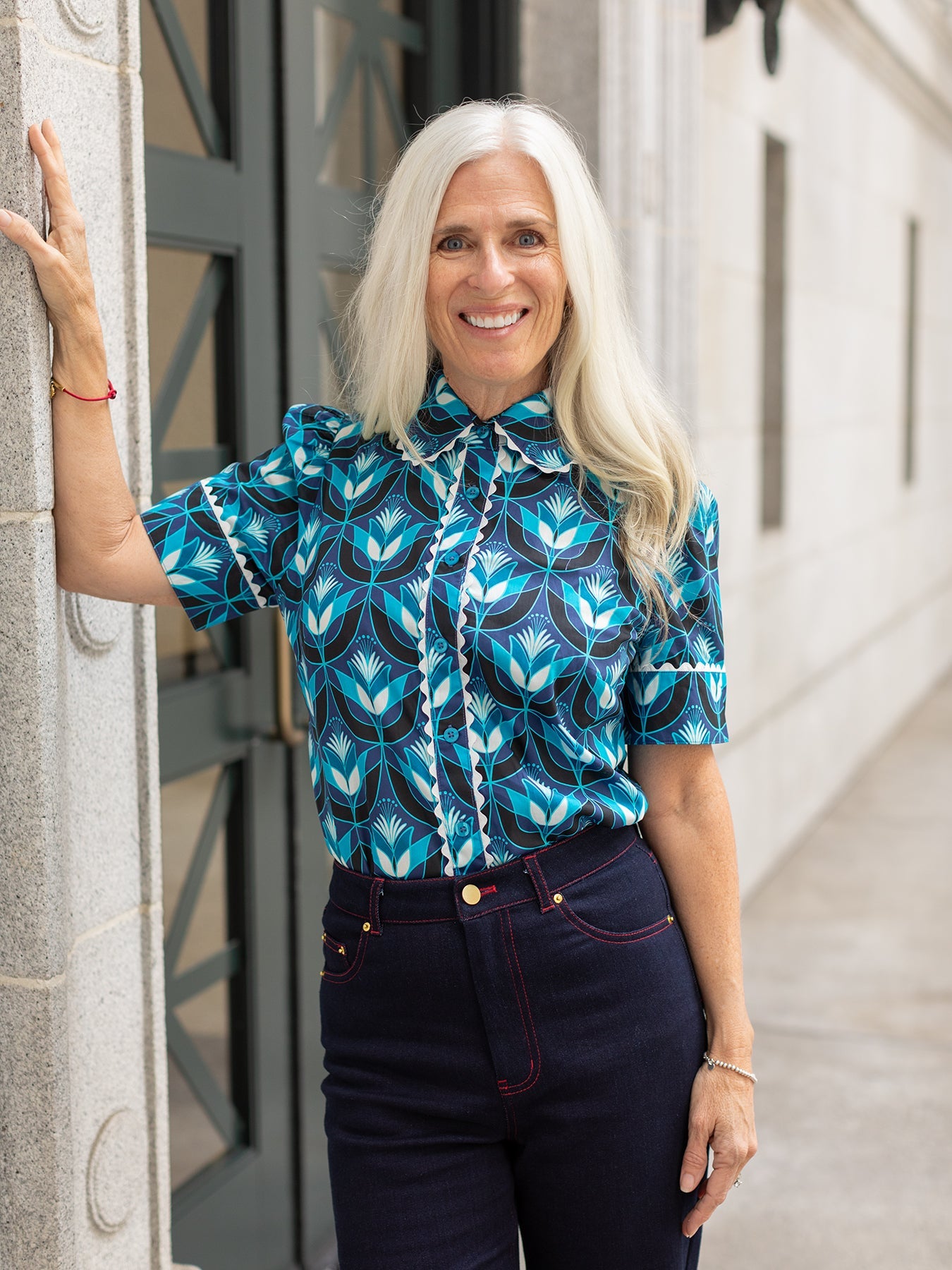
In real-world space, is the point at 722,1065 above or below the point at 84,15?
below

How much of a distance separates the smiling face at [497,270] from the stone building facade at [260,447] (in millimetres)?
473

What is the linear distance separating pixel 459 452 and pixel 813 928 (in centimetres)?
418

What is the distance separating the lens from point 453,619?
5.67 feet

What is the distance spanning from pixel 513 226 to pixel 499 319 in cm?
12

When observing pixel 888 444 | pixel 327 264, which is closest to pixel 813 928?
pixel 327 264

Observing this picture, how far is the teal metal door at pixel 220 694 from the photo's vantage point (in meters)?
2.73

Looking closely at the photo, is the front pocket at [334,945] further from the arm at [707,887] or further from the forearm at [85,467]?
the forearm at [85,467]

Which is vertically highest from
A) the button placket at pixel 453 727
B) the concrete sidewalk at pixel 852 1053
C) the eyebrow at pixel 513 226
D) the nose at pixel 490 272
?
the eyebrow at pixel 513 226

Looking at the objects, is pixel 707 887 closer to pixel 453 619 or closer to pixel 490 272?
pixel 453 619

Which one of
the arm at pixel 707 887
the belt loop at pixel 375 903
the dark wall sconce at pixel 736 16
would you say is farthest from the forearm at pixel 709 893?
the dark wall sconce at pixel 736 16

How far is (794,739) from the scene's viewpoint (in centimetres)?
652

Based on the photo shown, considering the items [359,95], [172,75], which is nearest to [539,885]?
[172,75]

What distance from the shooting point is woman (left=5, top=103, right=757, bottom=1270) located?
5.67ft

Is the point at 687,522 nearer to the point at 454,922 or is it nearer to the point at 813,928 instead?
the point at 454,922
